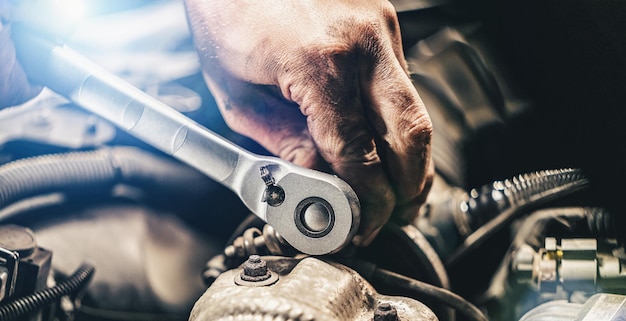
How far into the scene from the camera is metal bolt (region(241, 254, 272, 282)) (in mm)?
590

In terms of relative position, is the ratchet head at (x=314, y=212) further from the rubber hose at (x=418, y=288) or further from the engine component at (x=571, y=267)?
the engine component at (x=571, y=267)

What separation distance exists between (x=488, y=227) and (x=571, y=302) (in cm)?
16

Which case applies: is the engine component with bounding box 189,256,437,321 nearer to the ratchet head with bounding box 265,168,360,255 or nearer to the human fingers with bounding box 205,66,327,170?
the ratchet head with bounding box 265,168,360,255

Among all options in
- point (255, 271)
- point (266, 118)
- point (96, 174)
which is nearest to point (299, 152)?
point (266, 118)

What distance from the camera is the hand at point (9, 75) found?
0.64 meters

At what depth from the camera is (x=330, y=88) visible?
644 mm

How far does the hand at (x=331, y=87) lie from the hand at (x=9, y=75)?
0.21m

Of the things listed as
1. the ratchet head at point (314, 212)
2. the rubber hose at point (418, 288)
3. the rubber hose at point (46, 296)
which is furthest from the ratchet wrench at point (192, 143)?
the rubber hose at point (46, 296)

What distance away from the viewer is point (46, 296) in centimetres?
70

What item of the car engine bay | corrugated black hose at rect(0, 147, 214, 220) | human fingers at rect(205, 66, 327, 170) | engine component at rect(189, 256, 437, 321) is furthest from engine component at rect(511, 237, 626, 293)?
corrugated black hose at rect(0, 147, 214, 220)

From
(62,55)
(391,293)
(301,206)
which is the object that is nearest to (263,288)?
(301,206)

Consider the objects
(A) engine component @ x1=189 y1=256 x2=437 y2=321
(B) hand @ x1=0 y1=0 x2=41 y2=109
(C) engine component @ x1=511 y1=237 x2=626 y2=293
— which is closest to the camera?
(A) engine component @ x1=189 y1=256 x2=437 y2=321

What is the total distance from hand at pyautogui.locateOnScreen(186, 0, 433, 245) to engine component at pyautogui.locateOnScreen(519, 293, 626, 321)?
22 cm

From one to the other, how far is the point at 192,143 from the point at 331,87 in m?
0.16
